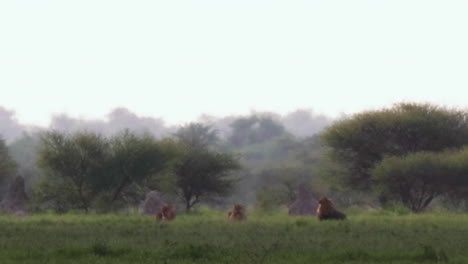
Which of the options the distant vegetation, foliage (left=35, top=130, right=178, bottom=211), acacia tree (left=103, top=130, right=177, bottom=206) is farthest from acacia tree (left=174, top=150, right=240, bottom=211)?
foliage (left=35, top=130, right=178, bottom=211)

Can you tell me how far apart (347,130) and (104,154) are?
661 inches

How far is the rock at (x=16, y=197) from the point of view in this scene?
154ft

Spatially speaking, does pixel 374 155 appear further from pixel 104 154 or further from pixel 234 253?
pixel 234 253

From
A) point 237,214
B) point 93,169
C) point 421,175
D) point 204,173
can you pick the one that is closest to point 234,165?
point 204,173

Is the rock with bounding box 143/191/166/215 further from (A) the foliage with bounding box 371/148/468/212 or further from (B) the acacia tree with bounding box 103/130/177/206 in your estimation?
(A) the foliage with bounding box 371/148/468/212

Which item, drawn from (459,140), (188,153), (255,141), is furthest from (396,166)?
(255,141)

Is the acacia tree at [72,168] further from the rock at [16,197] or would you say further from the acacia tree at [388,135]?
the acacia tree at [388,135]

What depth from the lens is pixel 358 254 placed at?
18141 millimetres

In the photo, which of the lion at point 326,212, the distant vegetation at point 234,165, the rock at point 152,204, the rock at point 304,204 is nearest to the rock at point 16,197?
the distant vegetation at point 234,165

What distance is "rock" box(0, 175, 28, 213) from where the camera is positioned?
47.0m

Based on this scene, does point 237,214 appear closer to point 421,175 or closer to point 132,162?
point 421,175

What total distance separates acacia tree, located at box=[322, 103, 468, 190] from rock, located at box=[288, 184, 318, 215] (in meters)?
14.6

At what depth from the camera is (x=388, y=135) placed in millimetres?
59875

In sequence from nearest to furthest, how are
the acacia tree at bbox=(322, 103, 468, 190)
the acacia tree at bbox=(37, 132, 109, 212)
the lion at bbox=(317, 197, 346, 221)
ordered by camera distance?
the lion at bbox=(317, 197, 346, 221)
the acacia tree at bbox=(37, 132, 109, 212)
the acacia tree at bbox=(322, 103, 468, 190)
